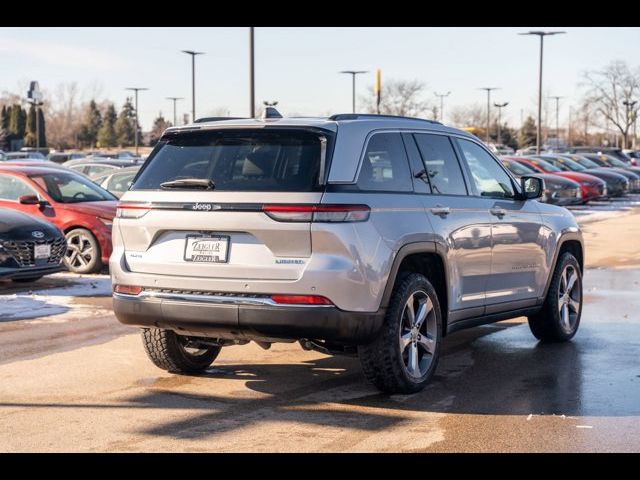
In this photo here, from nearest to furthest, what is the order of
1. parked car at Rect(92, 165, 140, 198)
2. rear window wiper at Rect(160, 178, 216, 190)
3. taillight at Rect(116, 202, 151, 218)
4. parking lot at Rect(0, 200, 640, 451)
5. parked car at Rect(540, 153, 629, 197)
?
1. parking lot at Rect(0, 200, 640, 451)
2. rear window wiper at Rect(160, 178, 216, 190)
3. taillight at Rect(116, 202, 151, 218)
4. parked car at Rect(92, 165, 140, 198)
5. parked car at Rect(540, 153, 629, 197)

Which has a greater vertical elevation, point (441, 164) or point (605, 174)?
point (441, 164)

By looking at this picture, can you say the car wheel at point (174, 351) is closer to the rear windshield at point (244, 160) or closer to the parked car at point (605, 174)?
the rear windshield at point (244, 160)

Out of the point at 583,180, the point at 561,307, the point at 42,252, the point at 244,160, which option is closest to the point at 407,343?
the point at 244,160

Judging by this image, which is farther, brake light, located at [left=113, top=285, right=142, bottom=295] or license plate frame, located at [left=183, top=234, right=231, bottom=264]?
brake light, located at [left=113, top=285, right=142, bottom=295]

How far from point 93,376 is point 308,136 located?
8.14ft

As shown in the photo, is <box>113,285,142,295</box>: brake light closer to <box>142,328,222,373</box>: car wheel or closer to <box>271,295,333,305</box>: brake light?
<box>142,328,222,373</box>: car wheel

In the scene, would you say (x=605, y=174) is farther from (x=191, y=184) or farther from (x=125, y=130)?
(x=125, y=130)

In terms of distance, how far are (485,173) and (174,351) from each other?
2835 mm

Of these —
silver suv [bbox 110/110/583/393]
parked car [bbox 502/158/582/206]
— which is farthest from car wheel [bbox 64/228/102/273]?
parked car [bbox 502/158/582/206]

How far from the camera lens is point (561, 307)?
9.27 metres

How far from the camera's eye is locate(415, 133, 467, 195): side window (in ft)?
24.8

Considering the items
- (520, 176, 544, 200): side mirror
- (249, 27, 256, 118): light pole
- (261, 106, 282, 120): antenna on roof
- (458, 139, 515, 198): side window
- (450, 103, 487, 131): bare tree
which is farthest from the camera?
(450, 103, 487, 131): bare tree

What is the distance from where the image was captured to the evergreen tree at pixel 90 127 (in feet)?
411

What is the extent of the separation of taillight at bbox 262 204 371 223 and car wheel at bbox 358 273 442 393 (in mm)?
752
